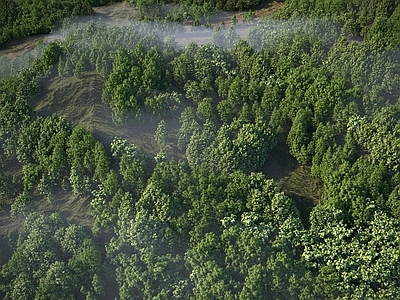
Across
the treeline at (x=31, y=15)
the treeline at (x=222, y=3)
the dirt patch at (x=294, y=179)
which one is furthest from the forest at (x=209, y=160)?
the treeline at (x=222, y=3)

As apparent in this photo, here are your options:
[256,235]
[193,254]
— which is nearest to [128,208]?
[193,254]

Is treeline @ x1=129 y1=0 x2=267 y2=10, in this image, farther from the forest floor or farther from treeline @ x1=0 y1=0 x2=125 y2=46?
the forest floor

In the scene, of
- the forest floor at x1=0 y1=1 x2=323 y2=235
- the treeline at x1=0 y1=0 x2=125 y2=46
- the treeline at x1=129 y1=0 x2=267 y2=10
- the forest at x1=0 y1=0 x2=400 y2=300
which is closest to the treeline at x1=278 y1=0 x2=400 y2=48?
the forest at x1=0 y1=0 x2=400 y2=300

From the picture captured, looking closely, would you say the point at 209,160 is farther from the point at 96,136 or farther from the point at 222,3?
the point at 222,3

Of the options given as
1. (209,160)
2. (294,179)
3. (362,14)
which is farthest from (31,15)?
(362,14)

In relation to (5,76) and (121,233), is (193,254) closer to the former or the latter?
(121,233)

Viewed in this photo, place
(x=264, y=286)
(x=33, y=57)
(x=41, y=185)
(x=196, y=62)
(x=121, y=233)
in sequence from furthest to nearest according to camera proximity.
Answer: (x=33, y=57) → (x=196, y=62) → (x=41, y=185) → (x=121, y=233) → (x=264, y=286)
